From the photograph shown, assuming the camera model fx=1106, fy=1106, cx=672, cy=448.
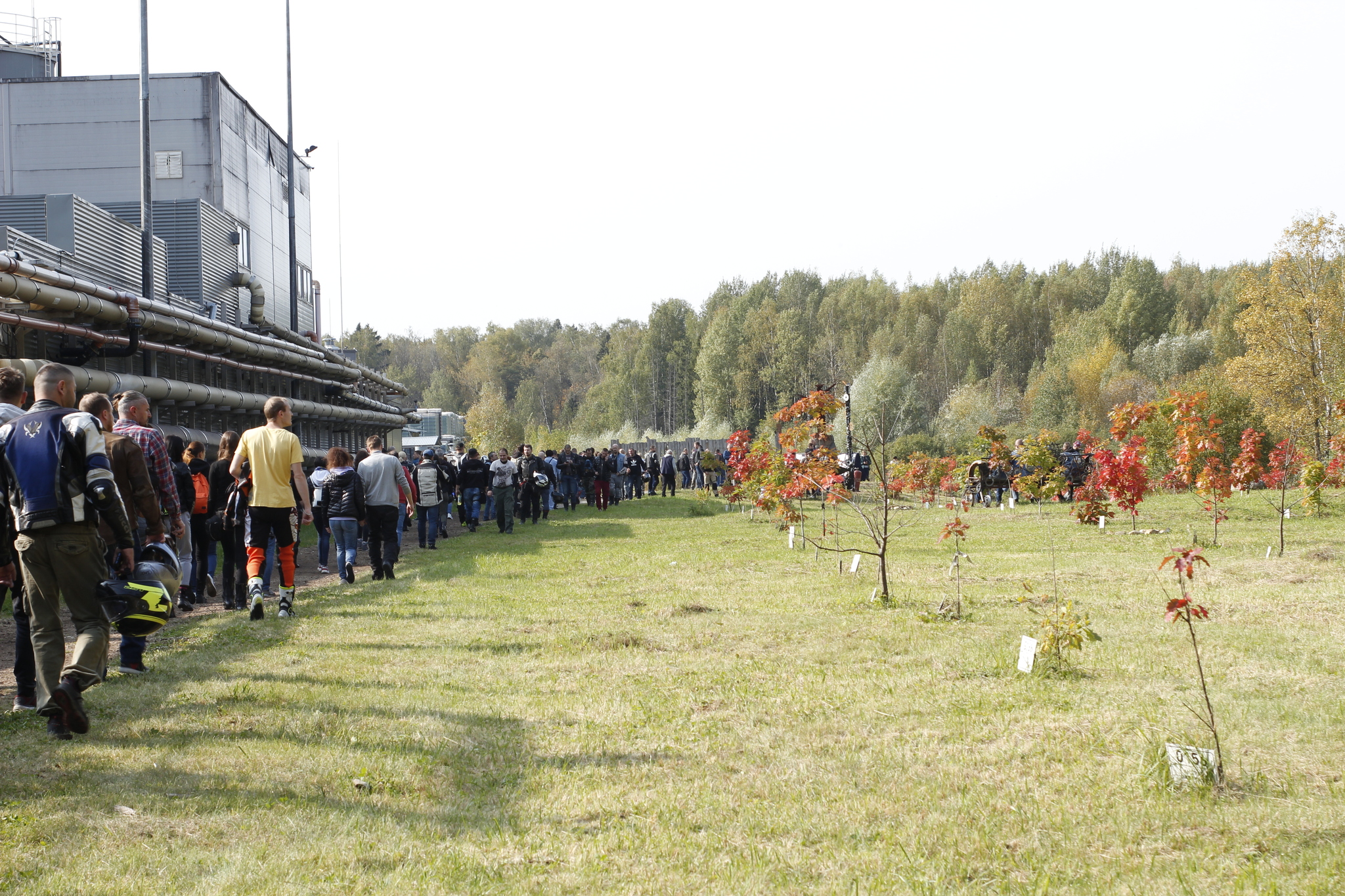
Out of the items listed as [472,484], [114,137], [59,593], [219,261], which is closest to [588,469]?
[472,484]

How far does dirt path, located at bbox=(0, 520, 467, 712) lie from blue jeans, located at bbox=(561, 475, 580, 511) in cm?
1120

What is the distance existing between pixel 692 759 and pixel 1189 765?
218 centimetres

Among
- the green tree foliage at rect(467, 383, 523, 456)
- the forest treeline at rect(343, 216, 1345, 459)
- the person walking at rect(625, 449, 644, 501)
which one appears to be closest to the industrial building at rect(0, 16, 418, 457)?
the person walking at rect(625, 449, 644, 501)

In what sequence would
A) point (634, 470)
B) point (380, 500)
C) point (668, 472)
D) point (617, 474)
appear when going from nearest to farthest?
1. point (380, 500)
2. point (617, 474)
3. point (634, 470)
4. point (668, 472)

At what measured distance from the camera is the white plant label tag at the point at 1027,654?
6.95 m

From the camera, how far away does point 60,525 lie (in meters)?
5.69

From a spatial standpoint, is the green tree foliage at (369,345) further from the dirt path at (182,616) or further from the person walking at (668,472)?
the dirt path at (182,616)

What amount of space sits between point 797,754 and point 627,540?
1474 cm

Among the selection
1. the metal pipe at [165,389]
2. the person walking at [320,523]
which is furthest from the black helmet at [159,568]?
the person walking at [320,523]

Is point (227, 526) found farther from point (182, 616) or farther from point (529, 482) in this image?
point (529, 482)

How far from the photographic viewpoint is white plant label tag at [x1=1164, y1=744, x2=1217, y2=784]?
454 cm

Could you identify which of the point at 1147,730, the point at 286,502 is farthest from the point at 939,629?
the point at 286,502

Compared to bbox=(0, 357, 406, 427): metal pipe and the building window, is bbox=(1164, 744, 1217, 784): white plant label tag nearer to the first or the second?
bbox=(0, 357, 406, 427): metal pipe

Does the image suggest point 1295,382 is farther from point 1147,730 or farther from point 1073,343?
point 1147,730
